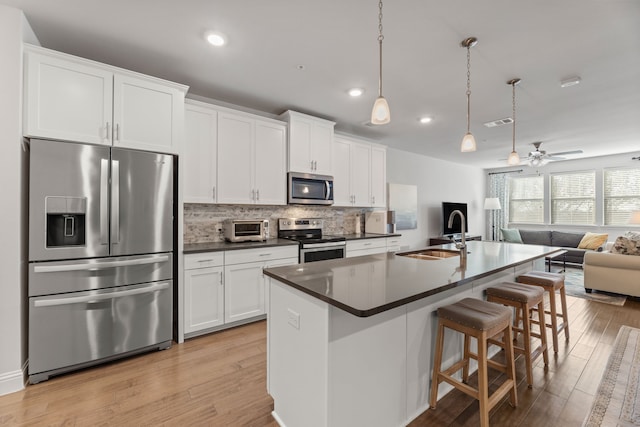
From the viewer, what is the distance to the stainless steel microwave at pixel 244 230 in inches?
135

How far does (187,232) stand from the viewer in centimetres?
340

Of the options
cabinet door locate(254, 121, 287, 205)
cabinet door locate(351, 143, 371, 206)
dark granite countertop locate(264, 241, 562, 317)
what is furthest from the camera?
cabinet door locate(351, 143, 371, 206)

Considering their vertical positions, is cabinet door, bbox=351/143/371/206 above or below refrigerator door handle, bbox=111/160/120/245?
above

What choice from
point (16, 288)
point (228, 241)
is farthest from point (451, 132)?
point (16, 288)

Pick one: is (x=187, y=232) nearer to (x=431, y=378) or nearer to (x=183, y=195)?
(x=183, y=195)

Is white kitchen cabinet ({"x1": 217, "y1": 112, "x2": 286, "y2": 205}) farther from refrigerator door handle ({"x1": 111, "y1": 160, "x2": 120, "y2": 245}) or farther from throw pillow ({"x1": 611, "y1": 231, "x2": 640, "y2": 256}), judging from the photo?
throw pillow ({"x1": 611, "y1": 231, "x2": 640, "y2": 256})

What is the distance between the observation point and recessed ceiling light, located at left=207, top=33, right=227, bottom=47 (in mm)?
2225

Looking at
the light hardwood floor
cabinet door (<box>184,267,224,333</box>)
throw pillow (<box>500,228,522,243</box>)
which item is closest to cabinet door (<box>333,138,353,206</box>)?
cabinet door (<box>184,267,224,333</box>)

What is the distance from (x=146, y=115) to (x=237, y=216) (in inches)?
62.5

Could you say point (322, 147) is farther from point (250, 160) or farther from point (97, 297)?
point (97, 297)

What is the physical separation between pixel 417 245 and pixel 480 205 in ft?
11.9

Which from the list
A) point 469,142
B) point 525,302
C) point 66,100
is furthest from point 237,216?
point 525,302

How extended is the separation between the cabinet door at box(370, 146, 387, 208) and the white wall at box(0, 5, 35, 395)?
418 cm

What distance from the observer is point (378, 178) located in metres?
4.99
